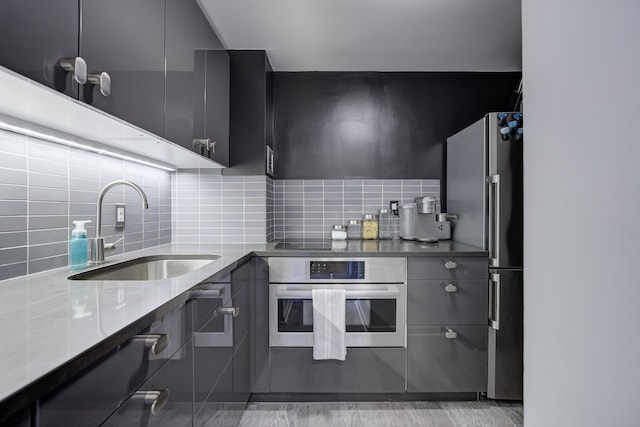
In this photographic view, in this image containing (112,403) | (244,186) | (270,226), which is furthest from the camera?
(270,226)

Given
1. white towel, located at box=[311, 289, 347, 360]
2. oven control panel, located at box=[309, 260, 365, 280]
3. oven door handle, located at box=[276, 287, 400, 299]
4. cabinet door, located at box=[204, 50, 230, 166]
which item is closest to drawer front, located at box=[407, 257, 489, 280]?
oven door handle, located at box=[276, 287, 400, 299]

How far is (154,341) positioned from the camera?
86cm

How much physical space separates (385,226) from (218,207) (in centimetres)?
127

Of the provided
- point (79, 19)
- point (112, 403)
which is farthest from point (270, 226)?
point (112, 403)

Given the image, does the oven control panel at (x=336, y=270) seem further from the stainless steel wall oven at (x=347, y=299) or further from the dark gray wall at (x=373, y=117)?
the dark gray wall at (x=373, y=117)

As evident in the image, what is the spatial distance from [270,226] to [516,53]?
6.83 ft

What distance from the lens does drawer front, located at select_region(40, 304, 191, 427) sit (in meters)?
0.57

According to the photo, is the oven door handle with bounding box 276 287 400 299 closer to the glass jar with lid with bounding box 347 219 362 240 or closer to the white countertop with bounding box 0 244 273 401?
the glass jar with lid with bounding box 347 219 362 240

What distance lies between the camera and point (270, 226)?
2.75 metres

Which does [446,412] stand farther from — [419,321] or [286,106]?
[286,106]

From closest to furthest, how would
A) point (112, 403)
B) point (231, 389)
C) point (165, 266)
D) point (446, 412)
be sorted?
point (112, 403), point (231, 389), point (165, 266), point (446, 412)

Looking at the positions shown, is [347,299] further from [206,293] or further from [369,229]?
[206,293]

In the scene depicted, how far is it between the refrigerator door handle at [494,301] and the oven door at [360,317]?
19.5 inches

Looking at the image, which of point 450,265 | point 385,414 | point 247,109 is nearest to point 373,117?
point 247,109
